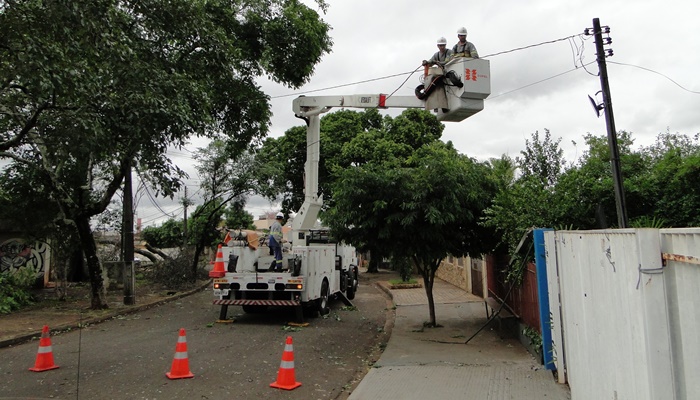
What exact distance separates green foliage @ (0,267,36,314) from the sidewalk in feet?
34.8

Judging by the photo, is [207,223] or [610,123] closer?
[610,123]

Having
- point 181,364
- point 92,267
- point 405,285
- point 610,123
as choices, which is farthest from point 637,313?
point 405,285

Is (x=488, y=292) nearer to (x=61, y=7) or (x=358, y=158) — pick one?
(x=61, y=7)

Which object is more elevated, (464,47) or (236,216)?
(464,47)

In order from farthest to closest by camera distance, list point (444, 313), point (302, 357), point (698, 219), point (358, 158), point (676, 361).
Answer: point (358, 158), point (444, 313), point (698, 219), point (302, 357), point (676, 361)

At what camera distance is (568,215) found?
9.64m

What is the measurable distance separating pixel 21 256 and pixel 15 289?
14.1 feet

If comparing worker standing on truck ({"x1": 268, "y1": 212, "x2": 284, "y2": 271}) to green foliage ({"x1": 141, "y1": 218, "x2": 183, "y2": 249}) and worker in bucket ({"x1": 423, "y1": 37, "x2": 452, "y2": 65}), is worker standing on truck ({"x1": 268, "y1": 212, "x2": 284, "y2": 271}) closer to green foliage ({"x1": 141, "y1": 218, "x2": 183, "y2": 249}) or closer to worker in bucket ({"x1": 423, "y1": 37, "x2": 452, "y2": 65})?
worker in bucket ({"x1": 423, "y1": 37, "x2": 452, "y2": 65})

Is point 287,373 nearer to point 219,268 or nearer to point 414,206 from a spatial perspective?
point 414,206

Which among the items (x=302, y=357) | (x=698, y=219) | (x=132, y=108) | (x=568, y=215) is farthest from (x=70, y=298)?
(x=698, y=219)

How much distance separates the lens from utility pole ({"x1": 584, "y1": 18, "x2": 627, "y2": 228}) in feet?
31.7

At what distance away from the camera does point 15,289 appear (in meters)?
15.0

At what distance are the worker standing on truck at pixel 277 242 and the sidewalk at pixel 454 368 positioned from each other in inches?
127

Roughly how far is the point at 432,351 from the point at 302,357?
2.25 metres
